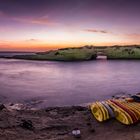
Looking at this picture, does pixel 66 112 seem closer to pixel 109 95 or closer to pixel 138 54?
pixel 109 95

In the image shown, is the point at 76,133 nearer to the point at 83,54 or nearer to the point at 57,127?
the point at 57,127

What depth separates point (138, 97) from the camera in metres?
10.8

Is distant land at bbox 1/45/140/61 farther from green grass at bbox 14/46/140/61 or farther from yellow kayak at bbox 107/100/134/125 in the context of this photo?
yellow kayak at bbox 107/100/134/125

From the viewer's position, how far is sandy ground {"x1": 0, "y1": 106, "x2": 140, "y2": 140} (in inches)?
300

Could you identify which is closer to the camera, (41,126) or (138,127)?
(138,127)

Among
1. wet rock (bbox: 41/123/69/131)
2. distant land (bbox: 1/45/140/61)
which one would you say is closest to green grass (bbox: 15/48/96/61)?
distant land (bbox: 1/45/140/61)

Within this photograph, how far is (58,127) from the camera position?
8.63m

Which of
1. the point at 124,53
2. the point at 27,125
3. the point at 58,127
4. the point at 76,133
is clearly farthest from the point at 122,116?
the point at 124,53

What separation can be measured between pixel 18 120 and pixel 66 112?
235 cm

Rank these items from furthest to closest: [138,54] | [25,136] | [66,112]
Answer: [138,54]
[66,112]
[25,136]

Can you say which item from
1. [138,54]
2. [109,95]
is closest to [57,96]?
[109,95]

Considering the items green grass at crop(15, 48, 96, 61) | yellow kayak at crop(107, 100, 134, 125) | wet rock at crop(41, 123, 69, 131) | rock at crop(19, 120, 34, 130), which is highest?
yellow kayak at crop(107, 100, 134, 125)

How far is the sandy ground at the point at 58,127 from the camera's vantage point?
7617 millimetres

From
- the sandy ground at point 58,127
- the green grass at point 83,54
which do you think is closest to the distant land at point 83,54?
the green grass at point 83,54
